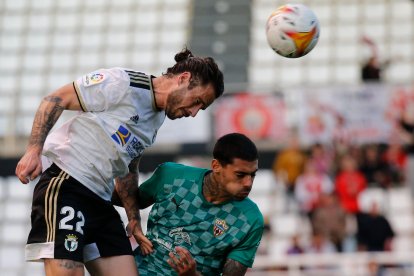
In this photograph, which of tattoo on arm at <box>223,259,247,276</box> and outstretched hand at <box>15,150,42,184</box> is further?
tattoo on arm at <box>223,259,247,276</box>

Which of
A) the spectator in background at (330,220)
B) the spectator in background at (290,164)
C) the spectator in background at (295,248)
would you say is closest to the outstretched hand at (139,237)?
the spectator in background at (330,220)

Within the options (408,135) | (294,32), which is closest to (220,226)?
(294,32)

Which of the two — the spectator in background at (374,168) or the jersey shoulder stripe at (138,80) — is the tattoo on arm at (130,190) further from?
the spectator in background at (374,168)

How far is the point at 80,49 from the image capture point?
25.7 metres

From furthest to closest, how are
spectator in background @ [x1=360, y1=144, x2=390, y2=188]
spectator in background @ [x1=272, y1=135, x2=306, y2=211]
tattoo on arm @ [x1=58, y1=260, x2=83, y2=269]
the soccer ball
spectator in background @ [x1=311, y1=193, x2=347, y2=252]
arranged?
spectator in background @ [x1=272, y1=135, x2=306, y2=211] → spectator in background @ [x1=360, y1=144, x2=390, y2=188] → spectator in background @ [x1=311, y1=193, x2=347, y2=252] → the soccer ball → tattoo on arm @ [x1=58, y1=260, x2=83, y2=269]

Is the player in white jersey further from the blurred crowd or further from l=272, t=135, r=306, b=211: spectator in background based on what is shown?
l=272, t=135, r=306, b=211: spectator in background

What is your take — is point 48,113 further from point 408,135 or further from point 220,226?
point 408,135

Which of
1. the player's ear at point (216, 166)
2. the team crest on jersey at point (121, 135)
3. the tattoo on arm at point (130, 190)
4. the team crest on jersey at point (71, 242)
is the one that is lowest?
the team crest on jersey at point (71, 242)

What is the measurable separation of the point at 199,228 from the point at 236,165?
19.3 inches

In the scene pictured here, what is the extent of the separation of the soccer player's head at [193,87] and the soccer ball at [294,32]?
2.79 ft

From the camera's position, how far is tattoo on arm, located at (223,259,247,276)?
508cm

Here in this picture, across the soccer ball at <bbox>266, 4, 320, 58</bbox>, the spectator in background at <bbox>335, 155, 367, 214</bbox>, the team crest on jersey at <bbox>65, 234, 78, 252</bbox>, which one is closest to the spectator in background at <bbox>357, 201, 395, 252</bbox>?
the spectator in background at <bbox>335, 155, 367, 214</bbox>

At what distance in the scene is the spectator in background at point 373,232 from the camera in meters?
11.8

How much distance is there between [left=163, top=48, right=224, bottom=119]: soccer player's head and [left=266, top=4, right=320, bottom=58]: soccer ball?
850 millimetres
